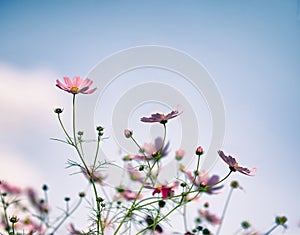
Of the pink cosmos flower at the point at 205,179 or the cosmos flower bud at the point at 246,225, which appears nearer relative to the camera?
the pink cosmos flower at the point at 205,179

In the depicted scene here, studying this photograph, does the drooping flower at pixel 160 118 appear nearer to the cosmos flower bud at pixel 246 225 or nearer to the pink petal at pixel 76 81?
the pink petal at pixel 76 81

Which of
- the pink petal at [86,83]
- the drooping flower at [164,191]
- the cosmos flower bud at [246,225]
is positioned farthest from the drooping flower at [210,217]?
the pink petal at [86,83]

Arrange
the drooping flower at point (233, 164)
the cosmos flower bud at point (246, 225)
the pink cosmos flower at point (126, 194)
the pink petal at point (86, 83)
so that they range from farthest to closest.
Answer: the cosmos flower bud at point (246, 225) < the pink cosmos flower at point (126, 194) < the pink petal at point (86, 83) < the drooping flower at point (233, 164)

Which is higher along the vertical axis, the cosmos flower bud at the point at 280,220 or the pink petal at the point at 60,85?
the pink petal at the point at 60,85

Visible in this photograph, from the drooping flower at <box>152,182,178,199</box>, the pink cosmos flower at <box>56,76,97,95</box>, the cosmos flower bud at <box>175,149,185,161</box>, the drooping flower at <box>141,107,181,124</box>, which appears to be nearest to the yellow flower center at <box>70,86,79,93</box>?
the pink cosmos flower at <box>56,76,97,95</box>

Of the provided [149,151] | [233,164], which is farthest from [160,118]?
[233,164]

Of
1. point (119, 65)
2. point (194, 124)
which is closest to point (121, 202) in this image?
point (194, 124)

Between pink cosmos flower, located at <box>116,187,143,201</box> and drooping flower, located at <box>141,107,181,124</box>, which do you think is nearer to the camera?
drooping flower, located at <box>141,107,181,124</box>

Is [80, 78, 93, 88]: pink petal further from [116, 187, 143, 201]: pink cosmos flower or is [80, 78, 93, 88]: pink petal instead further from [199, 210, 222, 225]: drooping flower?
[199, 210, 222, 225]: drooping flower
